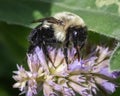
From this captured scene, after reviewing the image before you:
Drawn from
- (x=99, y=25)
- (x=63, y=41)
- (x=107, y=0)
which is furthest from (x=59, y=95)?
(x=107, y=0)

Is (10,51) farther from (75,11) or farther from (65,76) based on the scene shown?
(65,76)

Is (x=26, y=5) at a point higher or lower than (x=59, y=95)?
higher

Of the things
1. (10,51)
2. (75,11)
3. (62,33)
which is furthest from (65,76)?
(10,51)

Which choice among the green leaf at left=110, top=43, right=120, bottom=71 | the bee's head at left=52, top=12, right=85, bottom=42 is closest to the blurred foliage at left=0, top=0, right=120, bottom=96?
the green leaf at left=110, top=43, right=120, bottom=71

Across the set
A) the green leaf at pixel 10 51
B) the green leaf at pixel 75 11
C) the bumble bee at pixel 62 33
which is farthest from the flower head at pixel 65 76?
the green leaf at pixel 10 51

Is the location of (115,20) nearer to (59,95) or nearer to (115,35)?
(115,35)

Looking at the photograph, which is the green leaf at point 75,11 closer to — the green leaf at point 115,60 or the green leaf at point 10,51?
the green leaf at point 115,60
